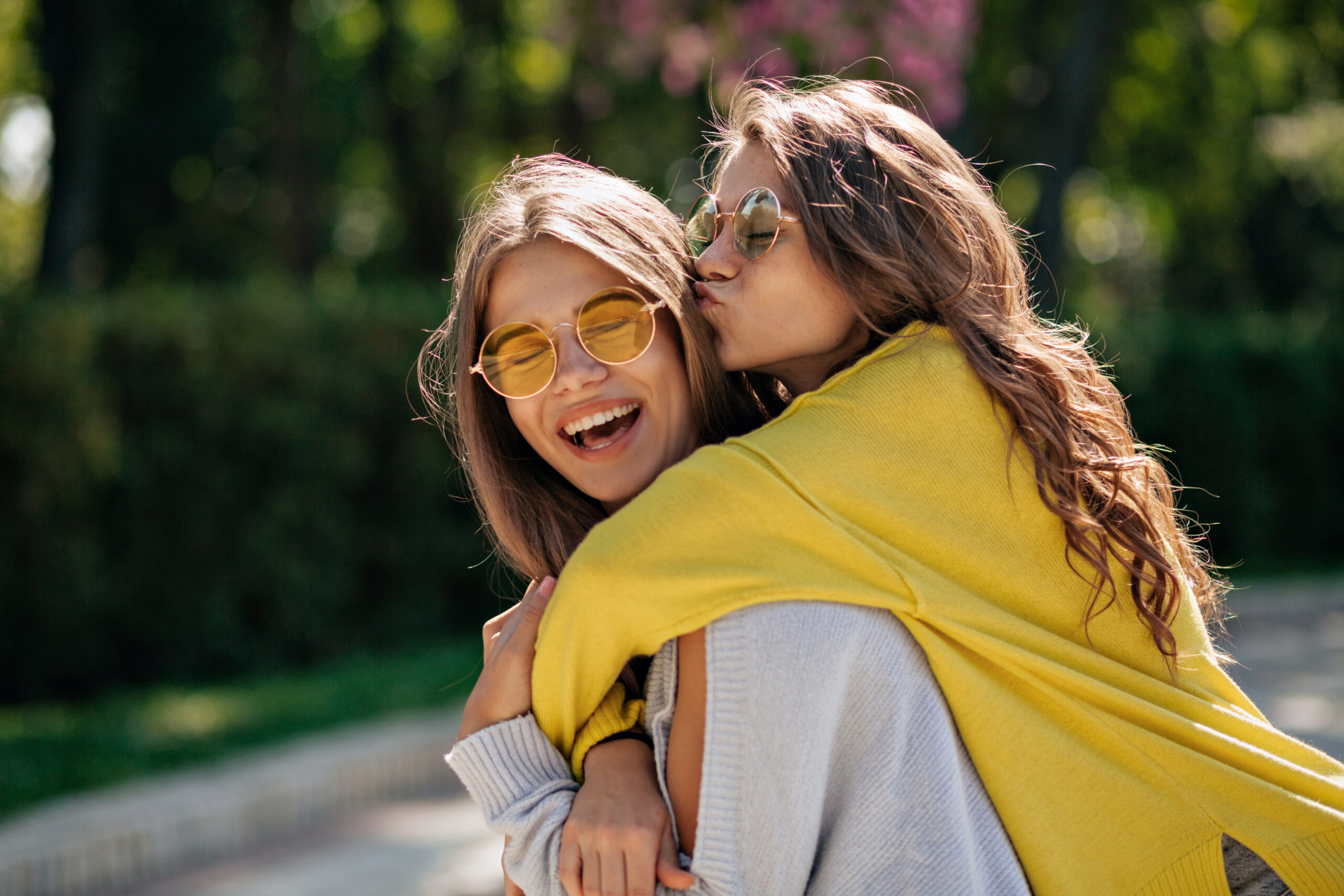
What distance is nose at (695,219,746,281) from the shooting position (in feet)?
6.36

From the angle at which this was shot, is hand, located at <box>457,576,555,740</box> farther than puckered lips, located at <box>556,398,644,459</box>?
No

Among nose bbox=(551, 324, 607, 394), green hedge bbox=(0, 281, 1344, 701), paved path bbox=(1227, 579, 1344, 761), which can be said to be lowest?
paved path bbox=(1227, 579, 1344, 761)

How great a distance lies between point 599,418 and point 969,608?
30.4 inches

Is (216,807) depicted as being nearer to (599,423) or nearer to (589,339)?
(599,423)

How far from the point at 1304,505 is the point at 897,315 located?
12.0 meters

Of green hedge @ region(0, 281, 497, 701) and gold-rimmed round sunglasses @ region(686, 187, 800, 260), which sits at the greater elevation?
gold-rimmed round sunglasses @ region(686, 187, 800, 260)

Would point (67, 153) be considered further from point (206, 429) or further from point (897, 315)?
point (897, 315)

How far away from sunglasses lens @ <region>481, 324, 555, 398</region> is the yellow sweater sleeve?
0.54m

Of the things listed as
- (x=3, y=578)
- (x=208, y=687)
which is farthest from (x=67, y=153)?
(x=208, y=687)

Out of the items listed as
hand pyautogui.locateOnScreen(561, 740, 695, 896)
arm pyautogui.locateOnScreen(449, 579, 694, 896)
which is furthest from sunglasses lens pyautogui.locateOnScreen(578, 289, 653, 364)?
hand pyautogui.locateOnScreen(561, 740, 695, 896)

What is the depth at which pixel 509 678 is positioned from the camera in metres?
1.80

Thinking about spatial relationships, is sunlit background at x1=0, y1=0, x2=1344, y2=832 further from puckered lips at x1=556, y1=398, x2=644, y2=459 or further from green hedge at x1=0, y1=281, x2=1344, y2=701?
puckered lips at x1=556, y1=398, x2=644, y2=459

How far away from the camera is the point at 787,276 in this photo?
187 centimetres

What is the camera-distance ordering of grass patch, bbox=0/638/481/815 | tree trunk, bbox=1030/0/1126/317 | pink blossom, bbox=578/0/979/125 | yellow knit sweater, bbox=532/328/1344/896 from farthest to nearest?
tree trunk, bbox=1030/0/1126/317 → pink blossom, bbox=578/0/979/125 → grass patch, bbox=0/638/481/815 → yellow knit sweater, bbox=532/328/1344/896
